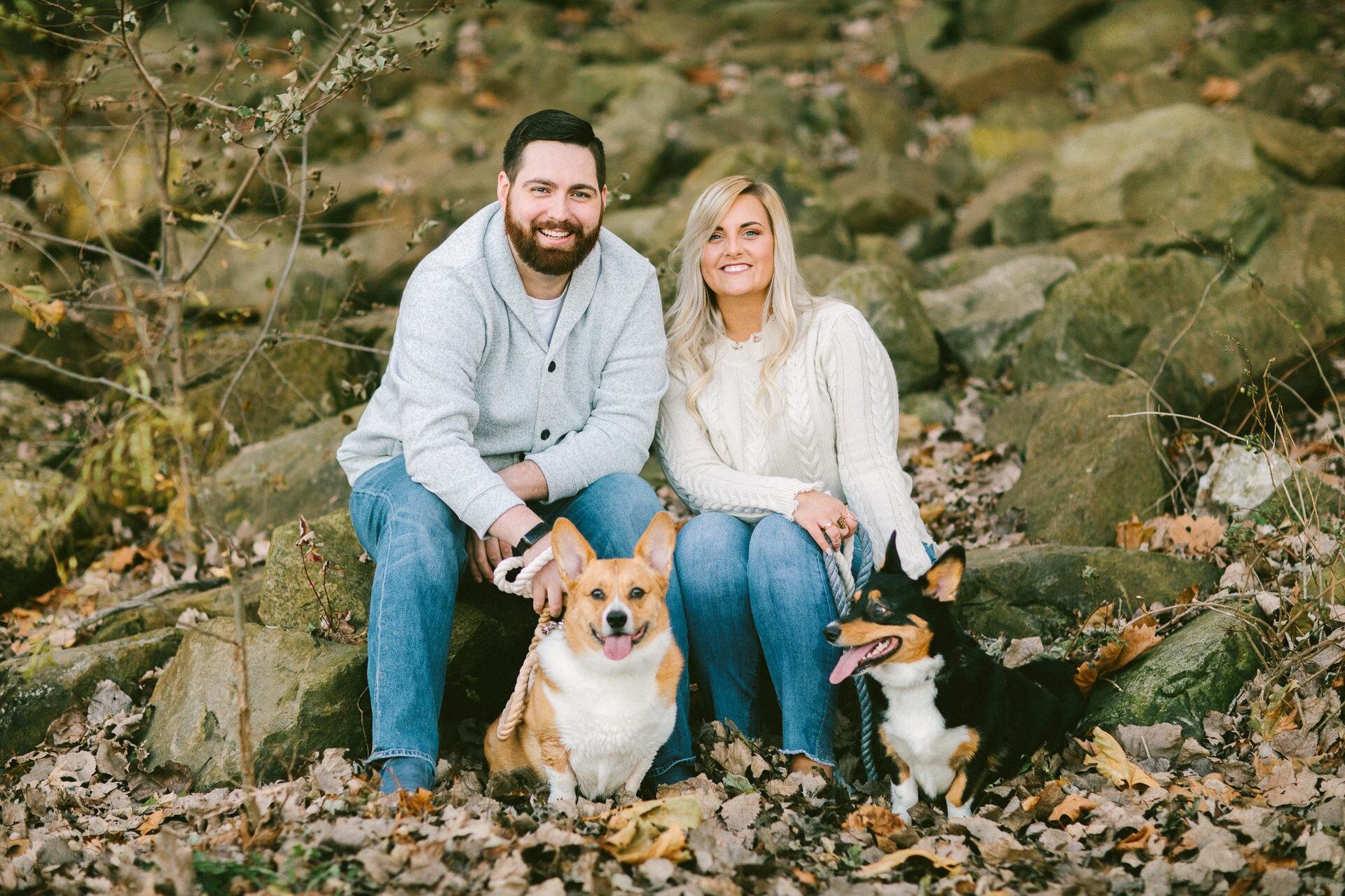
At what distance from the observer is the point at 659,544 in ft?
10.8

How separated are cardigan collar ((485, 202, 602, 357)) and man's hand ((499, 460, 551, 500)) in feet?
1.29

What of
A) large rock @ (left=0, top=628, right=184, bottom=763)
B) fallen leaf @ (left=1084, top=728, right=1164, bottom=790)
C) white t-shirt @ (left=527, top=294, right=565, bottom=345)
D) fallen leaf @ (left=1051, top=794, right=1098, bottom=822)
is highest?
white t-shirt @ (left=527, top=294, right=565, bottom=345)

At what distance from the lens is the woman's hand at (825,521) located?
3.44 metres

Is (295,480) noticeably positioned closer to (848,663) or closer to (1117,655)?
(848,663)

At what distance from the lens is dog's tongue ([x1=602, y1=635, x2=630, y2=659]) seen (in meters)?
3.09

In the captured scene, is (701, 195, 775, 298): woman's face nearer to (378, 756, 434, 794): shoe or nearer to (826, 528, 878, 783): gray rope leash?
(826, 528, 878, 783): gray rope leash

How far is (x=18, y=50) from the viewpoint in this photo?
Result: 8594 millimetres

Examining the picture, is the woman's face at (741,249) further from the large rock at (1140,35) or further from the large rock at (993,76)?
the large rock at (1140,35)

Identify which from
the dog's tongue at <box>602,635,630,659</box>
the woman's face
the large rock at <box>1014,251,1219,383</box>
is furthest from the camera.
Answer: the large rock at <box>1014,251,1219,383</box>

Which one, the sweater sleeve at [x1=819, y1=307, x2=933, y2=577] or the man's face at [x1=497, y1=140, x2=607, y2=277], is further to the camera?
the sweater sleeve at [x1=819, y1=307, x2=933, y2=577]

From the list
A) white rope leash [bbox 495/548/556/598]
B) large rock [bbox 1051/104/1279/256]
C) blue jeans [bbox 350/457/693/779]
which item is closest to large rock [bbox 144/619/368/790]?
blue jeans [bbox 350/457/693/779]

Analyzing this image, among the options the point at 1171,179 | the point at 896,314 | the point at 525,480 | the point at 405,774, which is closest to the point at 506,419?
the point at 525,480

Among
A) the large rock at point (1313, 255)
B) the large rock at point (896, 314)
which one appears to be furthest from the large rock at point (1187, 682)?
the large rock at point (1313, 255)

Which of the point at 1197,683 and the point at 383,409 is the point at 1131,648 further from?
the point at 383,409
